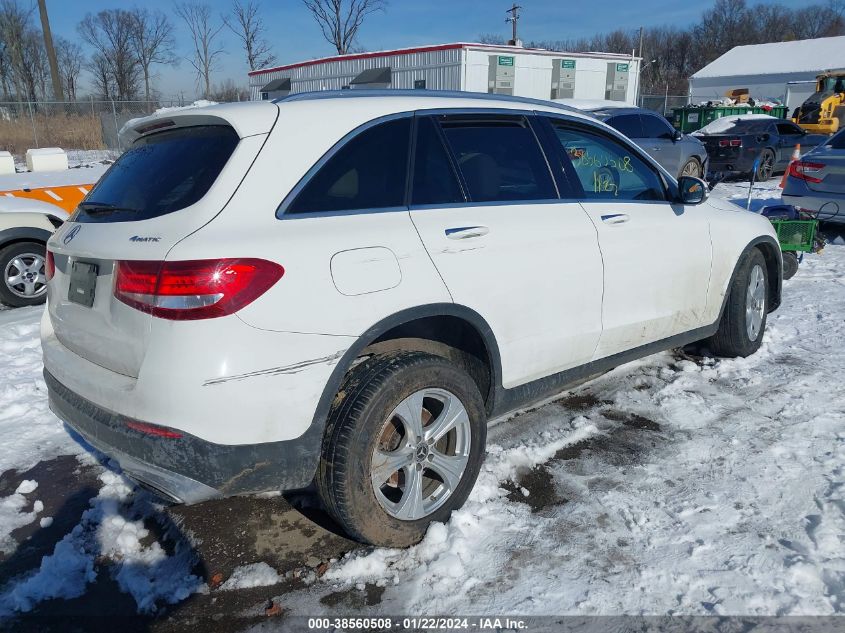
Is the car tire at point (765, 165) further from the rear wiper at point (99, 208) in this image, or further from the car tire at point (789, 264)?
the rear wiper at point (99, 208)

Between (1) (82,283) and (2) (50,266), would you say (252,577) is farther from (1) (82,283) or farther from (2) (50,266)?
(2) (50,266)

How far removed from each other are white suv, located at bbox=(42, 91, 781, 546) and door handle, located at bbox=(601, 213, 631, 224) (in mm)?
25

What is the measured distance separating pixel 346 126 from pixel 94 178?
5.99m

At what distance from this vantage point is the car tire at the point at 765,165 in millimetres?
15633

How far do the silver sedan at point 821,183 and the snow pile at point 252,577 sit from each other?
28.1 ft

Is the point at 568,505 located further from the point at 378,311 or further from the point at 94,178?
the point at 94,178

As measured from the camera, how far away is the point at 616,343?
382 cm

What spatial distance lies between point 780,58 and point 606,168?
199 feet

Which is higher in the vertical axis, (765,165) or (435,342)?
(435,342)

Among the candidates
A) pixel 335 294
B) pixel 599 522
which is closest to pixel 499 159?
pixel 335 294

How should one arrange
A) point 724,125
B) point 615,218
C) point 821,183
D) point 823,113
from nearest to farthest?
point 615,218 → point 821,183 → point 724,125 → point 823,113

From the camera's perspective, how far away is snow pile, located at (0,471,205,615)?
265cm

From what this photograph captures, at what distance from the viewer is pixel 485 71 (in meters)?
28.0

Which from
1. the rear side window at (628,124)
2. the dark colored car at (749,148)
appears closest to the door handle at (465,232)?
the rear side window at (628,124)
